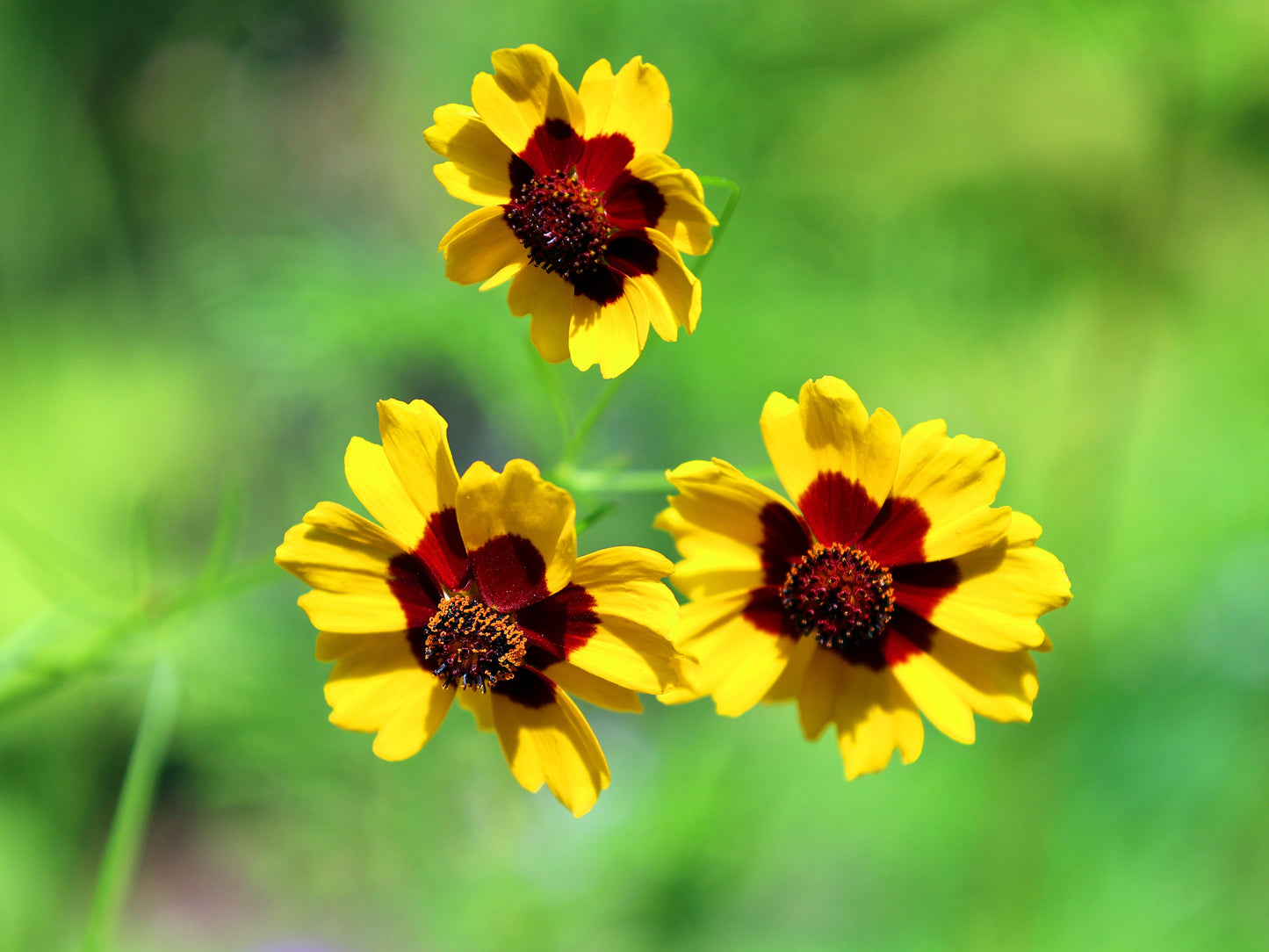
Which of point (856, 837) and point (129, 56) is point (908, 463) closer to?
point (856, 837)

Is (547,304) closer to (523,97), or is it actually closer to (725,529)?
(523,97)

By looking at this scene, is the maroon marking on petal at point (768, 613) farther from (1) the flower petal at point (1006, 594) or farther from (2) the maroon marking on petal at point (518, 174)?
(2) the maroon marking on petal at point (518, 174)

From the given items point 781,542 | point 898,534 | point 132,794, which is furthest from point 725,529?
point 132,794

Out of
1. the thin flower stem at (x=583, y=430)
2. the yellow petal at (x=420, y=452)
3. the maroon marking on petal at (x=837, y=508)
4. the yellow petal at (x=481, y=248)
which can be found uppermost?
the yellow petal at (x=481, y=248)

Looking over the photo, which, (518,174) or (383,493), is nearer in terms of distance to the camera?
(383,493)

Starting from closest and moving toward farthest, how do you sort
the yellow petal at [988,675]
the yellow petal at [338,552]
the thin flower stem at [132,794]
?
the yellow petal at [338,552], the yellow petal at [988,675], the thin flower stem at [132,794]

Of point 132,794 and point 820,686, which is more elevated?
point 820,686

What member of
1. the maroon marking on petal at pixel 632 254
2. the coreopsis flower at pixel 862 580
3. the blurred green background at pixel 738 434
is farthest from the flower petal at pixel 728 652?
the blurred green background at pixel 738 434

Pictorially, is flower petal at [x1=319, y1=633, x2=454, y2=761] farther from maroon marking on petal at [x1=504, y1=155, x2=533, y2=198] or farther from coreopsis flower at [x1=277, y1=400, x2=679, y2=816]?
maroon marking on petal at [x1=504, y1=155, x2=533, y2=198]
